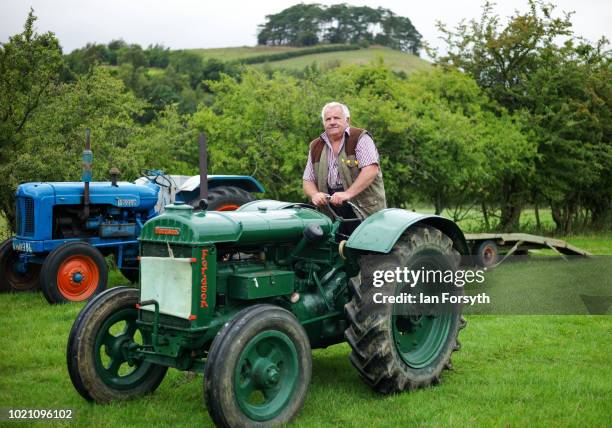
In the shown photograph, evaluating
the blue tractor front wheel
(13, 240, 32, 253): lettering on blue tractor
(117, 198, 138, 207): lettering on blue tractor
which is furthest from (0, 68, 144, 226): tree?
(117, 198, 138, 207): lettering on blue tractor

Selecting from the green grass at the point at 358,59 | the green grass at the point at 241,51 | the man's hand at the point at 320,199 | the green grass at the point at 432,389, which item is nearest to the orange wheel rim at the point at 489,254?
the green grass at the point at 432,389

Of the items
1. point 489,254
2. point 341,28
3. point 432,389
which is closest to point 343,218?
point 432,389

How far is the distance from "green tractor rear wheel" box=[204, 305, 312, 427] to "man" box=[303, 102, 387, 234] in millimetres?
1243

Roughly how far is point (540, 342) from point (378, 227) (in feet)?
8.20

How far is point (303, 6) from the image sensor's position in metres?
82.2

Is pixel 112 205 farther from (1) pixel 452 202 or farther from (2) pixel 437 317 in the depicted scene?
(1) pixel 452 202

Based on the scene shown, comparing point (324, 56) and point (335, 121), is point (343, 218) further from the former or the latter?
point (324, 56)

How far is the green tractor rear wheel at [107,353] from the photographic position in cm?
423

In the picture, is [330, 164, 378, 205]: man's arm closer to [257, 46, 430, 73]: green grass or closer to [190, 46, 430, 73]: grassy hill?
[190, 46, 430, 73]: grassy hill

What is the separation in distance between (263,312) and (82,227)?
17.5 ft

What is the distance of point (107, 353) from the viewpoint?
4.43m

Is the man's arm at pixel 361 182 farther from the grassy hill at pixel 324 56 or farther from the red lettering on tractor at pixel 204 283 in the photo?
the grassy hill at pixel 324 56

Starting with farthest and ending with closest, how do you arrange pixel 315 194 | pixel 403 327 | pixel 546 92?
pixel 546 92, pixel 315 194, pixel 403 327

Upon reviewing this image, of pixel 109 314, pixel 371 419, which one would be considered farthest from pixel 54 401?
pixel 371 419
